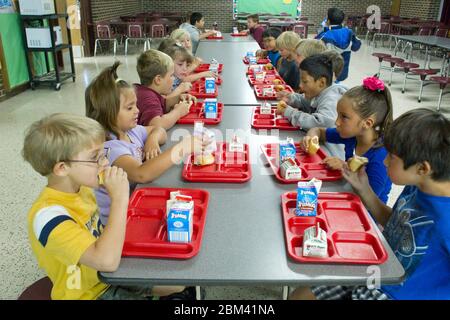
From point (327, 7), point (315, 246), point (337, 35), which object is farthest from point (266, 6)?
point (315, 246)

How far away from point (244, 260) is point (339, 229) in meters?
0.36

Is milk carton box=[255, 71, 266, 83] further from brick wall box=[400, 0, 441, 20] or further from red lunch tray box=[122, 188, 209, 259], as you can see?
brick wall box=[400, 0, 441, 20]

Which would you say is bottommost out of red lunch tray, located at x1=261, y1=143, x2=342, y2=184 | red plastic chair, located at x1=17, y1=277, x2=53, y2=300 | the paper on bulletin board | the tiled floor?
the tiled floor

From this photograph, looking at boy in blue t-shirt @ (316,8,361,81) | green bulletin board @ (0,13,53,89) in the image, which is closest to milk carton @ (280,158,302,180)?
boy in blue t-shirt @ (316,8,361,81)

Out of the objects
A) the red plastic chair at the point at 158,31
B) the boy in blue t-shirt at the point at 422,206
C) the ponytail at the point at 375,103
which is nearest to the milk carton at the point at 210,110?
the ponytail at the point at 375,103

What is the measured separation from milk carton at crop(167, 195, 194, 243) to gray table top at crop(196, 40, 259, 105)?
5.72ft

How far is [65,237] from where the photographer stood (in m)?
1.11

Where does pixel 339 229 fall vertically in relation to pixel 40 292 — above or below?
above

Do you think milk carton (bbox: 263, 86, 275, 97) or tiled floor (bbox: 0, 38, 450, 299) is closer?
tiled floor (bbox: 0, 38, 450, 299)

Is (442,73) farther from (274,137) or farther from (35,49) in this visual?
(35,49)

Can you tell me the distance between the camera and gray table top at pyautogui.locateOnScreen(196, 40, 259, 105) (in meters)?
2.96

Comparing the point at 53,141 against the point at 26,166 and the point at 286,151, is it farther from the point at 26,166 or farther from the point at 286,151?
the point at 26,166

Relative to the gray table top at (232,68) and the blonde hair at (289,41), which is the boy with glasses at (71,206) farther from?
the blonde hair at (289,41)

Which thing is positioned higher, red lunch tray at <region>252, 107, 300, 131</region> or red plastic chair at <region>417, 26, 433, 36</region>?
red plastic chair at <region>417, 26, 433, 36</region>
